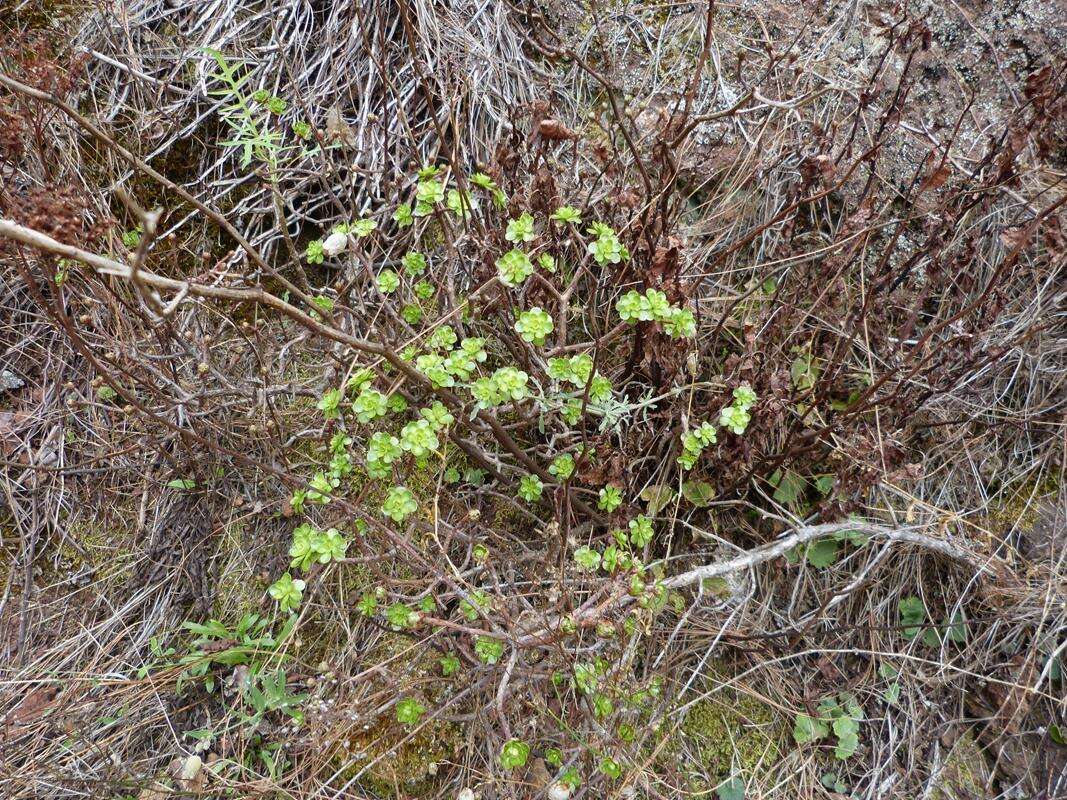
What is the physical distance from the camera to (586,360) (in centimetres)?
212

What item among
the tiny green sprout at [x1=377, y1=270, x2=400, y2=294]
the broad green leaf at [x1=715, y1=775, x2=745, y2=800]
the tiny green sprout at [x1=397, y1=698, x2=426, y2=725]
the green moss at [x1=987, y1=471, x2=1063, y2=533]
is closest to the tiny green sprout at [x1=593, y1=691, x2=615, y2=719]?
the tiny green sprout at [x1=397, y1=698, x2=426, y2=725]

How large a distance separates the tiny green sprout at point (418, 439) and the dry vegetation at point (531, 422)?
0.07ft

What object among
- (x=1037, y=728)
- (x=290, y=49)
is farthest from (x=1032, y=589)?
(x=290, y=49)

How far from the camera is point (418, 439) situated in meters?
2.03

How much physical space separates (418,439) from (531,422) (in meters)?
0.49

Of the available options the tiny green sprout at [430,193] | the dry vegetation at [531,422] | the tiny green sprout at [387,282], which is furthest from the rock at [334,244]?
the tiny green sprout at [430,193]

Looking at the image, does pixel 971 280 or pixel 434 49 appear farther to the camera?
pixel 434 49

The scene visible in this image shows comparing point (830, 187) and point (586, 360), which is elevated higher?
point (830, 187)

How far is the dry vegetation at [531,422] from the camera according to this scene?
2254mm

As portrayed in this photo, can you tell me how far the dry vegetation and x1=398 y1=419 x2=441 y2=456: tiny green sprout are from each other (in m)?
0.02

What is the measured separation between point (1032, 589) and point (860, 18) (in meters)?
2.41

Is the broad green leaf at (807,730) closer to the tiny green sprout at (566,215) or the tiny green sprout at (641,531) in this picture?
the tiny green sprout at (641,531)

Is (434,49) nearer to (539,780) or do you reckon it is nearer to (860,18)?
(860,18)

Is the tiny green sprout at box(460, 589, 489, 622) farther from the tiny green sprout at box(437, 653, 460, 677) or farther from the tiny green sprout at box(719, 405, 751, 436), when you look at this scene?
the tiny green sprout at box(719, 405, 751, 436)
